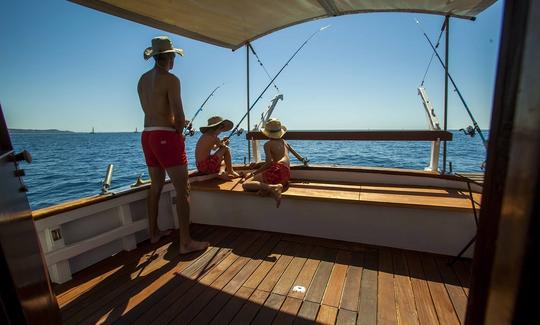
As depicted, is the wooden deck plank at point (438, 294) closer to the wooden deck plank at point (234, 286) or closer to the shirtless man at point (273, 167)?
the wooden deck plank at point (234, 286)

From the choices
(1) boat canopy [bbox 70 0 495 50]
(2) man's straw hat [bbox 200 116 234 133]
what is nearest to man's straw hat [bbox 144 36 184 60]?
(1) boat canopy [bbox 70 0 495 50]

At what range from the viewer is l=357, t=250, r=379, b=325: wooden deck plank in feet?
4.95

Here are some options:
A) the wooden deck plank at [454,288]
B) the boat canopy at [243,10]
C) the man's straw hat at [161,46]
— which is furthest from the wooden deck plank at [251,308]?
the boat canopy at [243,10]

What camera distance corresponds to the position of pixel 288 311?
→ 1561mm

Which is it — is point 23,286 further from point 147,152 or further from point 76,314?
point 147,152

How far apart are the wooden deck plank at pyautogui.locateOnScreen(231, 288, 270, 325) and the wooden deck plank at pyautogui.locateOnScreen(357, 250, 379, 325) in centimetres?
56

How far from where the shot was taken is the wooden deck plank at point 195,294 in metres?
1.53

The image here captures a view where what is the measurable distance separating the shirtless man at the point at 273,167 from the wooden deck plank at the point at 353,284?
0.86 m

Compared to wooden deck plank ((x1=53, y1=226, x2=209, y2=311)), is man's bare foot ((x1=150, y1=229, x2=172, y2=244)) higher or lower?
higher

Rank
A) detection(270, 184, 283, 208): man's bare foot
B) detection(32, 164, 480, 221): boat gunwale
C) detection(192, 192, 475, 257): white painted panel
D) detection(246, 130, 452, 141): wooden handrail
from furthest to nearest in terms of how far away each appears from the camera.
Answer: detection(246, 130, 452, 141): wooden handrail
detection(270, 184, 283, 208): man's bare foot
detection(192, 192, 475, 257): white painted panel
detection(32, 164, 480, 221): boat gunwale

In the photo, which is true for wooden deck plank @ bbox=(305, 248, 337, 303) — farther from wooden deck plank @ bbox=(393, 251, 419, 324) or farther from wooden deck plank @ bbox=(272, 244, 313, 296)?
wooden deck plank @ bbox=(393, 251, 419, 324)

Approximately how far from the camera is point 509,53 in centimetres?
41

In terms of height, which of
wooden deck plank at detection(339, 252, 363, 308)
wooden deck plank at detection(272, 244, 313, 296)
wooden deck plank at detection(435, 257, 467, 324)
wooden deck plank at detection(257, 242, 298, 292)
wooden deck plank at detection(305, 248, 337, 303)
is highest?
wooden deck plank at detection(257, 242, 298, 292)

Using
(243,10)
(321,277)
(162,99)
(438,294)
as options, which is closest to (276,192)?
(321,277)
